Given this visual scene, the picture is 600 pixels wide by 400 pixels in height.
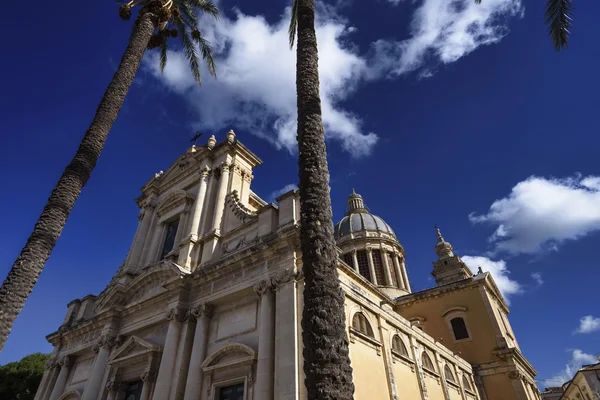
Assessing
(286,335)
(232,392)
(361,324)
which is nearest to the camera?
(286,335)

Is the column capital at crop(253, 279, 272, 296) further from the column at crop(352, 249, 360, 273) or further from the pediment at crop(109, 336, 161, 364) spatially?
the column at crop(352, 249, 360, 273)

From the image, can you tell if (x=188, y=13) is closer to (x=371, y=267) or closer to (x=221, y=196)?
(x=221, y=196)

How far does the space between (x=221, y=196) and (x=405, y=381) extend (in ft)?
35.1

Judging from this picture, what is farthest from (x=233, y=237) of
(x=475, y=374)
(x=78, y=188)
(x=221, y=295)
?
(x=475, y=374)

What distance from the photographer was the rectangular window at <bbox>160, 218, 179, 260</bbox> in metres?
19.6

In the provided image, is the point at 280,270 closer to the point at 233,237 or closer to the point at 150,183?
the point at 233,237

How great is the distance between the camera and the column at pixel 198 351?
39.1ft

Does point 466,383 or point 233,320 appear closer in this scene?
point 233,320

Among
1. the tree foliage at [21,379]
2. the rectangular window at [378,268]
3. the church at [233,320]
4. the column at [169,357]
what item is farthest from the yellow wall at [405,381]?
the tree foliage at [21,379]

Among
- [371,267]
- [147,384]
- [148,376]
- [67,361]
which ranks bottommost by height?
[147,384]

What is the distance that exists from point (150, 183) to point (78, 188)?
14216 millimetres

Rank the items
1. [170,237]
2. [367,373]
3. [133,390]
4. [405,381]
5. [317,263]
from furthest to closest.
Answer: [170,237] → [133,390] → [405,381] → [367,373] → [317,263]

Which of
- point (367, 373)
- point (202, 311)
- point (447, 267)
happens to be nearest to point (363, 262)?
point (447, 267)

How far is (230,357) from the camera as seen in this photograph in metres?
11.9
